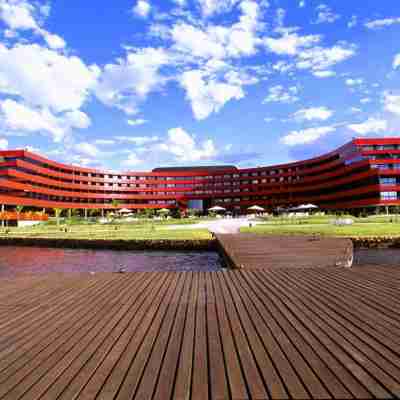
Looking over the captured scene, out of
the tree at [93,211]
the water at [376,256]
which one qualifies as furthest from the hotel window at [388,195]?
the tree at [93,211]

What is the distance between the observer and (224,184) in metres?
123

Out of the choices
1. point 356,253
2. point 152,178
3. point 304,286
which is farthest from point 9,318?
point 152,178

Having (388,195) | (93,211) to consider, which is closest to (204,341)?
(388,195)

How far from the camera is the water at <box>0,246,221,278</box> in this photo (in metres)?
22.0

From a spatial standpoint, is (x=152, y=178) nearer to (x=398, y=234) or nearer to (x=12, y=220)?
(x=12, y=220)

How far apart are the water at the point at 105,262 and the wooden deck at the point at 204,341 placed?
13.0 metres

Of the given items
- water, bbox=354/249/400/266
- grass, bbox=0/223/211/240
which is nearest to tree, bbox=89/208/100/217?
grass, bbox=0/223/211/240

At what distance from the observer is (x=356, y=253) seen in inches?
995

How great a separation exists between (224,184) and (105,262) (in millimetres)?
100787

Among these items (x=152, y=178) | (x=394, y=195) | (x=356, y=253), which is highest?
(x=152, y=178)

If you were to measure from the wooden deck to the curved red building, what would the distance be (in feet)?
261

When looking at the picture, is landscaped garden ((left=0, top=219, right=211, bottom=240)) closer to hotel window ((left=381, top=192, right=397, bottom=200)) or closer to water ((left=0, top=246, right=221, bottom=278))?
water ((left=0, top=246, right=221, bottom=278))

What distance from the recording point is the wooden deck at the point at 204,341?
12.4 feet

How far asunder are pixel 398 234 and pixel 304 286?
25132mm
